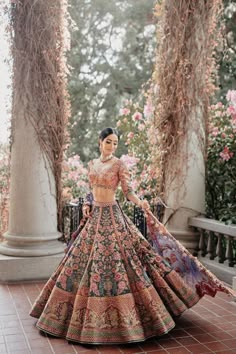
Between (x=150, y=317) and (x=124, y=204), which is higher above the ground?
(x=124, y=204)

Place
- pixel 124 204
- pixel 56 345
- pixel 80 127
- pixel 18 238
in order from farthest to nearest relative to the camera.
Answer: pixel 80 127 < pixel 124 204 < pixel 18 238 < pixel 56 345

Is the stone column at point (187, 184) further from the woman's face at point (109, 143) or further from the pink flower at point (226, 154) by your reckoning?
the woman's face at point (109, 143)

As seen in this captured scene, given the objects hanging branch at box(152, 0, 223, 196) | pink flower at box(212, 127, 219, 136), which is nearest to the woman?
hanging branch at box(152, 0, 223, 196)

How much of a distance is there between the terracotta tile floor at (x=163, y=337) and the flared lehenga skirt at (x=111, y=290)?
0.22 ft

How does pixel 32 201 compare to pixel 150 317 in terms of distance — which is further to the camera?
pixel 32 201

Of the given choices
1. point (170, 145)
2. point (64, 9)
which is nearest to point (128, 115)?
point (170, 145)

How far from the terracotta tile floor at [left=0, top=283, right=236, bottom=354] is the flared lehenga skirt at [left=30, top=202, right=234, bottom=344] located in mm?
67

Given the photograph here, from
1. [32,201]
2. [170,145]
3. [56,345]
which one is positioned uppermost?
[170,145]

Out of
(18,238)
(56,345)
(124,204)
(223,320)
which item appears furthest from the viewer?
(124,204)

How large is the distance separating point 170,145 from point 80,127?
5057mm

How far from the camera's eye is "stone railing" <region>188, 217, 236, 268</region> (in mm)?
4660

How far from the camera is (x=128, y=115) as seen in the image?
6.18 metres

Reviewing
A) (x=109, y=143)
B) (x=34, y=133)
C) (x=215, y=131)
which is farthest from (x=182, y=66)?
(x=109, y=143)

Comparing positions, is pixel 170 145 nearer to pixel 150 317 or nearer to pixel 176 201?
pixel 176 201
